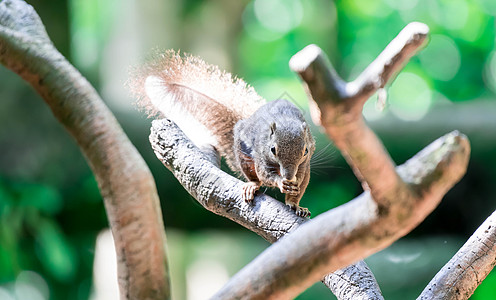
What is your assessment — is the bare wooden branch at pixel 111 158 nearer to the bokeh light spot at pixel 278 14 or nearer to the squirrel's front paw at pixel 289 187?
the squirrel's front paw at pixel 289 187

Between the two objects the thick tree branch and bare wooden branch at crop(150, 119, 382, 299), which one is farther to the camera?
bare wooden branch at crop(150, 119, 382, 299)

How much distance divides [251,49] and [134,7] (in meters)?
1.69

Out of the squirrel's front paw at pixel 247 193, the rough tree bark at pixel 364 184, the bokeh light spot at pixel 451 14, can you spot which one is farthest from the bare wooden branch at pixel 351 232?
the bokeh light spot at pixel 451 14

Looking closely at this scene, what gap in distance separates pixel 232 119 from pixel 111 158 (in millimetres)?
1030

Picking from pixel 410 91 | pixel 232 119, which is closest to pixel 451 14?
pixel 410 91

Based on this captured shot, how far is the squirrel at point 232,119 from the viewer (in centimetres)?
145

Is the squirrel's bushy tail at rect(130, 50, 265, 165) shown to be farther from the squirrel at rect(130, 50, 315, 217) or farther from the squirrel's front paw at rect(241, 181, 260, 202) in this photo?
the squirrel's front paw at rect(241, 181, 260, 202)

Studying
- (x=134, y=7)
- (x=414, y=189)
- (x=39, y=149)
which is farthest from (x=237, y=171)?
(x=134, y=7)

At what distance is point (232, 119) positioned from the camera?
5.49ft

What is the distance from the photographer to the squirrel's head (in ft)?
4.68

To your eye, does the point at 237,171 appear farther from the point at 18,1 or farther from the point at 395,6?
the point at 395,6

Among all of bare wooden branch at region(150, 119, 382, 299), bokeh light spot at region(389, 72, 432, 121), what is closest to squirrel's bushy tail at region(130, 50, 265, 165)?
bare wooden branch at region(150, 119, 382, 299)

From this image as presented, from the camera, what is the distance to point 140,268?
0.66 m

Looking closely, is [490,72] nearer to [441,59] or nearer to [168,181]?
[441,59]
